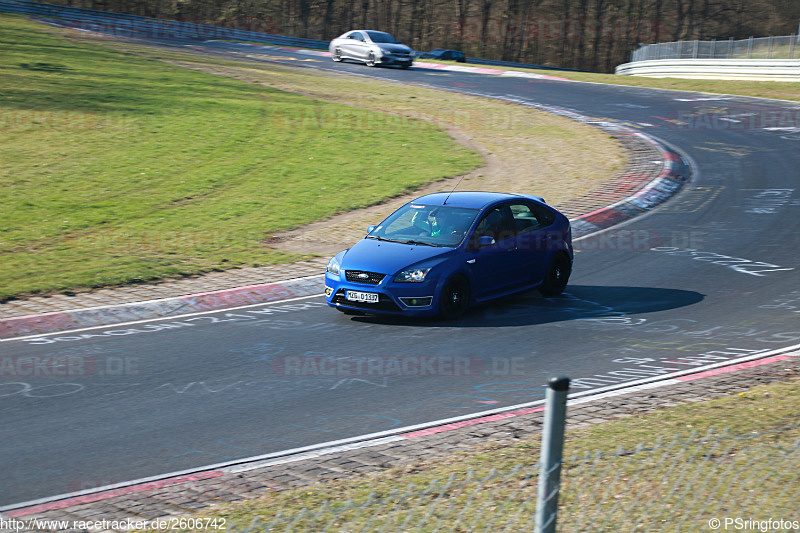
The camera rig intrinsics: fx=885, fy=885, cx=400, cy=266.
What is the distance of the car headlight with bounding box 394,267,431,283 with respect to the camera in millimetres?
11234

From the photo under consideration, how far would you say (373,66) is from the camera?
42281 mm

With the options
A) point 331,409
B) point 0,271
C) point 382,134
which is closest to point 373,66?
point 382,134

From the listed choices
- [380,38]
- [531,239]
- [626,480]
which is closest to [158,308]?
[531,239]

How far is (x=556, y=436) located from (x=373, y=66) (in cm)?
3998

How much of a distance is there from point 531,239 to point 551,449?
9227mm

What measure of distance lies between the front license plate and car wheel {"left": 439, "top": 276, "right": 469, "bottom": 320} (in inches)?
33.2

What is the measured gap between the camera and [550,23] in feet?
266

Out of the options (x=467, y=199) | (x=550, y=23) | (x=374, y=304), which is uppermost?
(x=550, y=23)

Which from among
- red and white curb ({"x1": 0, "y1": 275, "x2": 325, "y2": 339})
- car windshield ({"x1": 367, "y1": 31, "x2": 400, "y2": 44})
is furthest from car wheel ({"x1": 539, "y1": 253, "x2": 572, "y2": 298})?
car windshield ({"x1": 367, "y1": 31, "x2": 400, "y2": 44})

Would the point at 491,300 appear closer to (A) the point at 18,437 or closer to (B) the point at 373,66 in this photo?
(A) the point at 18,437

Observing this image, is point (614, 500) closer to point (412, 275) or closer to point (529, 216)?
point (412, 275)

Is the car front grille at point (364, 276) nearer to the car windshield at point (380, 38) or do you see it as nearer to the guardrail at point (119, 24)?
the car windshield at point (380, 38)

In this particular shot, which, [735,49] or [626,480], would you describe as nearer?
[626,480]

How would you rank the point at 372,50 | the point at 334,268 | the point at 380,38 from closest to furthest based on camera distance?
the point at 334,268 → the point at 372,50 → the point at 380,38
